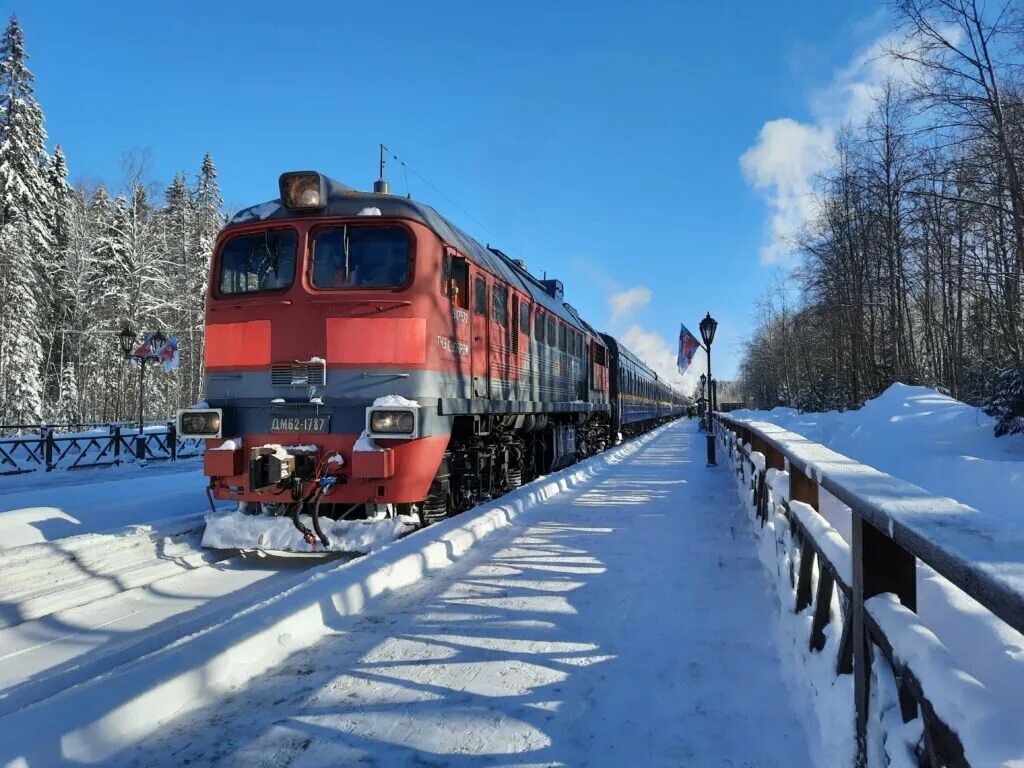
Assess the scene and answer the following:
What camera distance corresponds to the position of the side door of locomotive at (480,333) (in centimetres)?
766

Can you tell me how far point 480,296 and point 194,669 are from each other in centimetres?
572

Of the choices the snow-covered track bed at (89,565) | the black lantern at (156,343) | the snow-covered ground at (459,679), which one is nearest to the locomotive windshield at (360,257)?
the snow-covered ground at (459,679)

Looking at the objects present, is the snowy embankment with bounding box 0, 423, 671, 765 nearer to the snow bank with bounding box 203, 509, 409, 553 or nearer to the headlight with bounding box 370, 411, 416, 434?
the snow bank with bounding box 203, 509, 409, 553

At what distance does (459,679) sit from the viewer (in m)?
3.11

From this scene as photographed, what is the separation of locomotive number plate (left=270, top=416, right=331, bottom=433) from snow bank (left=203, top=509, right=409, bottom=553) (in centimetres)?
85

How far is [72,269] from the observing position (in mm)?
33562

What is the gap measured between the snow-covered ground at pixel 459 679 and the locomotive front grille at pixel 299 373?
2030 mm

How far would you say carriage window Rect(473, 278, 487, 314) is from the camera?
7751 mm

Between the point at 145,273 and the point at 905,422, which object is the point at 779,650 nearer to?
the point at 905,422

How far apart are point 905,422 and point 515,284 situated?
8.99m

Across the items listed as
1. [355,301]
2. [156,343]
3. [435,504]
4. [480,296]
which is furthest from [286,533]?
[156,343]

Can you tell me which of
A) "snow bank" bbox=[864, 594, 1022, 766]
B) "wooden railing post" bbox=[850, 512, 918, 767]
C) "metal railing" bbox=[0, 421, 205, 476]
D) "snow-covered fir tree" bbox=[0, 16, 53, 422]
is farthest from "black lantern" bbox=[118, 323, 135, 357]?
"snow bank" bbox=[864, 594, 1022, 766]

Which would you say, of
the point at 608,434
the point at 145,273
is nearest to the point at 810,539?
the point at 608,434

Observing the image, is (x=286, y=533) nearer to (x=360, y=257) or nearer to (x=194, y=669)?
(x=360, y=257)
